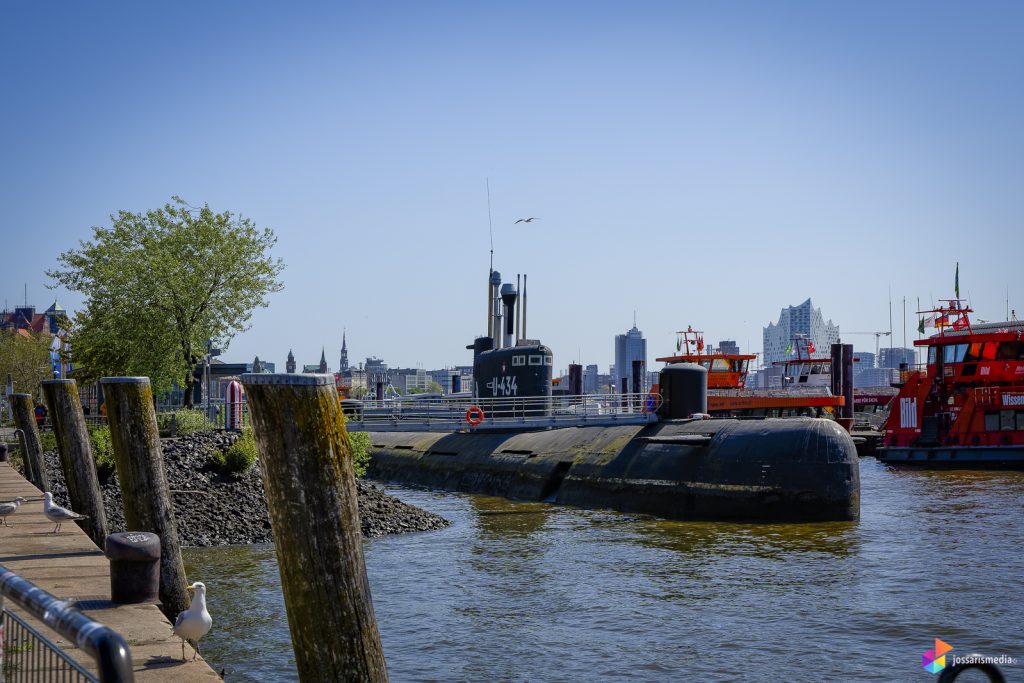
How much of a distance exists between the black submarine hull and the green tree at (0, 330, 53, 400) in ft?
120

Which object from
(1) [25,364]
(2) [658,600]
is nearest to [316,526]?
(2) [658,600]

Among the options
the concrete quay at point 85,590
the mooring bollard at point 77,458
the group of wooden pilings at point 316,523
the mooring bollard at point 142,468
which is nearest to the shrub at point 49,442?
the mooring bollard at point 77,458

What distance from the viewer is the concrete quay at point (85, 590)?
6.85m

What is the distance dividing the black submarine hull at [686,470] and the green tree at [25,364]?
36.7 meters

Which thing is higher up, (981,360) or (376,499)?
(981,360)

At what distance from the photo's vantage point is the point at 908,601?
47.8 ft

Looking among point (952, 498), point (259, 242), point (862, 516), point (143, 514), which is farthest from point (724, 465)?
point (259, 242)

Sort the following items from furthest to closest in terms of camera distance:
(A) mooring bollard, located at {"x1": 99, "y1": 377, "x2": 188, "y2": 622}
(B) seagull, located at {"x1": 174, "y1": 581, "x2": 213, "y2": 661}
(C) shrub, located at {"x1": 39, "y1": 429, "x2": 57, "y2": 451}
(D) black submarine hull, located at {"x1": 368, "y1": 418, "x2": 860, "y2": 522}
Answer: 1. (C) shrub, located at {"x1": 39, "y1": 429, "x2": 57, "y2": 451}
2. (D) black submarine hull, located at {"x1": 368, "y1": 418, "x2": 860, "y2": 522}
3. (A) mooring bollard, located at {"x1": 99, "y1": 377, "x2": 188, "y2": 622}
4. (B) seagull, located at {"x1": 174, "y1": 581, "x2": 213, "y2": 661}

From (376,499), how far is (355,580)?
1587 centimetres

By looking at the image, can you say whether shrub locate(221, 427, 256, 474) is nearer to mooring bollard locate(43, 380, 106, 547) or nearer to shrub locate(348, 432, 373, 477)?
shrub locate(348, 432, 373, 477)

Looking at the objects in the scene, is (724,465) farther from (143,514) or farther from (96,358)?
(96,358)

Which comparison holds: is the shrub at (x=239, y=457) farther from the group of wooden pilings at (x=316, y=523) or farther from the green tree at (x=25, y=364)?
the green tree at (x=25, y=364)

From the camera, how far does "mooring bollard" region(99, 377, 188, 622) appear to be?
1094cm

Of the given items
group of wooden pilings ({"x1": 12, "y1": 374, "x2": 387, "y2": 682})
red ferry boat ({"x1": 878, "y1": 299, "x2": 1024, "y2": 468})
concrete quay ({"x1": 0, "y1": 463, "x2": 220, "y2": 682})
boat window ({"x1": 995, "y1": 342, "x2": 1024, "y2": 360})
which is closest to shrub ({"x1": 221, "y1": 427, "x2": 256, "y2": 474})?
concrete quay ({"x1": 0, "y1": 463, "x2": 220, "y2": 682})
